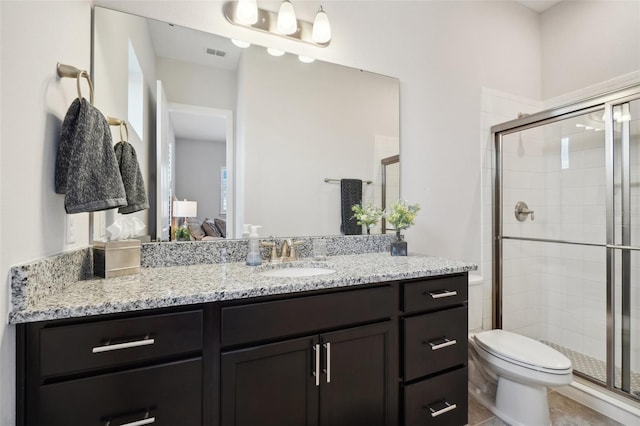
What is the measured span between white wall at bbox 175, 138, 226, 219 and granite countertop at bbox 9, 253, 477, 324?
310 mm

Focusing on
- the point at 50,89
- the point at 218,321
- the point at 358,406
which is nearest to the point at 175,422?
the point at 218,321

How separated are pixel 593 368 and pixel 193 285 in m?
2.52

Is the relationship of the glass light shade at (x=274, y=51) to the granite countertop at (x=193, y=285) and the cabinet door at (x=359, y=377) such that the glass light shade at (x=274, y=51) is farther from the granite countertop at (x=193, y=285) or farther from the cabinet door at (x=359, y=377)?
the cabinet door at (x=359, y=377)

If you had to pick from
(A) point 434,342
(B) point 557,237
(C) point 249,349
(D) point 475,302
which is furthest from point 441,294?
(B) point 557,237

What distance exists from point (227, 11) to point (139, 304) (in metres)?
1.43

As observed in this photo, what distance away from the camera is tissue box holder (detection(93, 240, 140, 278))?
1.17 metres

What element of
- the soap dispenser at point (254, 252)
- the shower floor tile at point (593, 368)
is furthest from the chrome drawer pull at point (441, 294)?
the shower floor tile at point (593, 368)

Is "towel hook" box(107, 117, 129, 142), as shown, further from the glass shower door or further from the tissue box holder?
the glass shower door

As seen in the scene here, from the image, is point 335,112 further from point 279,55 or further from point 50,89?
point 50,89

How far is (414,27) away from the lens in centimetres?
209

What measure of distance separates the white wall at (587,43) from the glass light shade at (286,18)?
87.5 inches

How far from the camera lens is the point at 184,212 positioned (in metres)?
1.53

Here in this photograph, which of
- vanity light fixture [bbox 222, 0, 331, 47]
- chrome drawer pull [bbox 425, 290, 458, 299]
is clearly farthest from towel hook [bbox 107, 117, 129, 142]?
chrome drawer pull [bbox 425, 290, 458, 299]

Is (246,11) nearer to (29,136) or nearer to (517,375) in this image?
(29,136)
